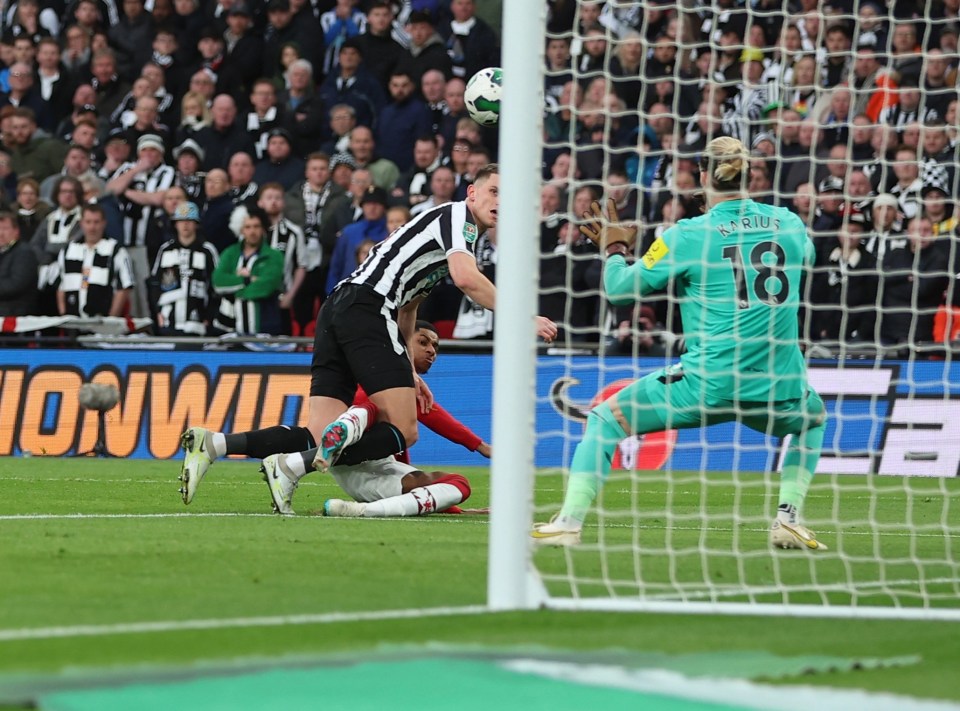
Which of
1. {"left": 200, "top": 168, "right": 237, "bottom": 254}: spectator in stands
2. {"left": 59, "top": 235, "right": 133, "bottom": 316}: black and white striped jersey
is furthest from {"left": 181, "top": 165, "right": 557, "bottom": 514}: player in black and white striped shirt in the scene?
{"left": 59, "top": 235, "right": 133, "bottom": 316}: black and white striped jersey

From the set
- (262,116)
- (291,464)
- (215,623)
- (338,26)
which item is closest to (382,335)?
(291,464)

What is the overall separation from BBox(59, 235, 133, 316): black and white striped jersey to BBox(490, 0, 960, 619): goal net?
181 inches

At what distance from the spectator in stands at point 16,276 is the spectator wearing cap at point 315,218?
8.98 feet

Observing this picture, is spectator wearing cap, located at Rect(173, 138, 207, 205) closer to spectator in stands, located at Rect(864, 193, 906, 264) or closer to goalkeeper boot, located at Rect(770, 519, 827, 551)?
spectator in stands, located at Rect(864, 193, 906, 264)

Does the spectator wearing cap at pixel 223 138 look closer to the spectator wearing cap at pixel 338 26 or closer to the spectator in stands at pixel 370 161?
the spectator wearing cap at pixel 338 26

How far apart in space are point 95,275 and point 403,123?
143 inches

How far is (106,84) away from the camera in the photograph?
19.2 meters

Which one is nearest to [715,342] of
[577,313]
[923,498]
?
[923,498]

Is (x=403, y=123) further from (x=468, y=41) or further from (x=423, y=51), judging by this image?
(x=468, y=41)

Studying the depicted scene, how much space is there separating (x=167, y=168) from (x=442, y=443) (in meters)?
4.74

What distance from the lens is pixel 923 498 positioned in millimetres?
11781

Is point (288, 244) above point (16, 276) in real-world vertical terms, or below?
above

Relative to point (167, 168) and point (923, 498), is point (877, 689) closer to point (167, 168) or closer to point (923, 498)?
point (923, 498)

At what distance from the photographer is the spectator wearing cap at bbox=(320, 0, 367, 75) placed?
1848 centimetres
